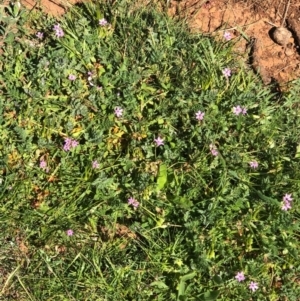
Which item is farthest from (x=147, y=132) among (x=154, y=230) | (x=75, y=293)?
(x=75, y=293)

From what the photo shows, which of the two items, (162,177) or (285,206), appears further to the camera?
(162,177)

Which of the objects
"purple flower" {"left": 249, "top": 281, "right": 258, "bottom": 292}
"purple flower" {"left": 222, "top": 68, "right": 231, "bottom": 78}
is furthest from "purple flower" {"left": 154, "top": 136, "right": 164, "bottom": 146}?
"purple flower" {"left": 249, "top": 281, "right": 258, "bottom": 292}

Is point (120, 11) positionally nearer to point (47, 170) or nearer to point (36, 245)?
point (47, 170)

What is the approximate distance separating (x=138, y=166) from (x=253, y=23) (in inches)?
53.4

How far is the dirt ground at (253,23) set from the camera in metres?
3.87

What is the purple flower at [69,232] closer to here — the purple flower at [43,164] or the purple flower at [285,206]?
the purple flower at [43,164]

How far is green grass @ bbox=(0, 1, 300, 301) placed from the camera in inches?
129

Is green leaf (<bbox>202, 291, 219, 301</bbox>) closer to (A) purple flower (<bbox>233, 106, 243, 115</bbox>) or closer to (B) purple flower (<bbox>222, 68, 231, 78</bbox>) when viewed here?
(A) purple flower (<bbox>233, 106, 243, 115</bbox>)

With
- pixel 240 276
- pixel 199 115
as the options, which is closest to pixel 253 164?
pixel 199 115

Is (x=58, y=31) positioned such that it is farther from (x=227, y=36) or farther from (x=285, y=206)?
(x=285, y=206)

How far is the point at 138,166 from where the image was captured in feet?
11.4

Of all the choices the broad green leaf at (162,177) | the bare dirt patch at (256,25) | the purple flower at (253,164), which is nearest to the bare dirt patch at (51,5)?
the bare dirt patch at (256,25)

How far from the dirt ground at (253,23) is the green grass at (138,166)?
163 millimetres

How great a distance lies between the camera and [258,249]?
3334 millimetres
